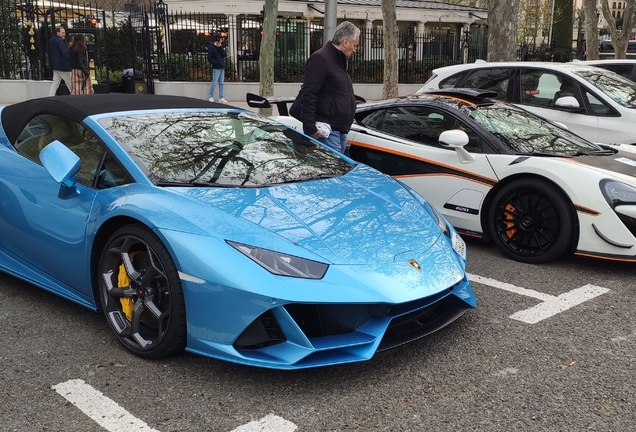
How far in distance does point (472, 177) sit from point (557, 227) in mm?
768

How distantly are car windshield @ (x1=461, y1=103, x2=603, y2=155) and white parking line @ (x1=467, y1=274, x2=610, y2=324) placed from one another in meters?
1.23

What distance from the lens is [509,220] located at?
17.2 ft

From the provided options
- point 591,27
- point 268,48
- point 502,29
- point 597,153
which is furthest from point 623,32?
point 597,153

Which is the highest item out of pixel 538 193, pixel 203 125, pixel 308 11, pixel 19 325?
pixel 308 11

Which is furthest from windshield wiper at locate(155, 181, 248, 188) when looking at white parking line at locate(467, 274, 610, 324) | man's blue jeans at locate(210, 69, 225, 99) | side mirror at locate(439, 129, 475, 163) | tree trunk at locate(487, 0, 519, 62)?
man's blue jeans at locate(210, 69, 225, 99)

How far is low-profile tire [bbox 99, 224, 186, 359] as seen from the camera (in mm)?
3176

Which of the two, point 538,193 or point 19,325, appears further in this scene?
point 538,193

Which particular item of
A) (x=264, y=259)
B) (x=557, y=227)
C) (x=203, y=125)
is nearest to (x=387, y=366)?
(x=264, y=259)

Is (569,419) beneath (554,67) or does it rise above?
beneath

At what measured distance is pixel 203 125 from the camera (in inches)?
166

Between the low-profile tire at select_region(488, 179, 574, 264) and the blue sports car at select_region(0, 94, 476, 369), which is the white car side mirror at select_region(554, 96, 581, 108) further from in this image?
the blue sports car at select_region(0, 94, 476, 369)

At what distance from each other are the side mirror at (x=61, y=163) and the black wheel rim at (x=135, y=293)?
1.56 ft

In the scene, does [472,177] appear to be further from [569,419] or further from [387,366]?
[569,419]

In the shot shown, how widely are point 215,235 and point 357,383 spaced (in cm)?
93
